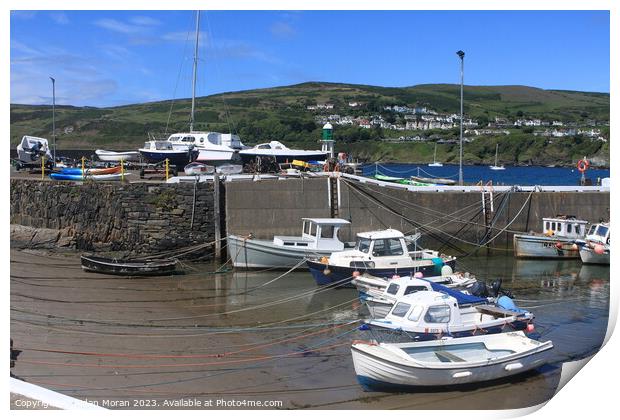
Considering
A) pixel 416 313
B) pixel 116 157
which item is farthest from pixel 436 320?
pixel 116 157

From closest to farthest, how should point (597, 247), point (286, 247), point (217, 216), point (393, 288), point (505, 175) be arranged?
point (393, 288) → point (286, 247) → point (597, 247) → point (217, 216) → point (505, 175)

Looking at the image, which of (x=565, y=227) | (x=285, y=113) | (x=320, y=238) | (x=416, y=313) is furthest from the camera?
(x=285, y=113)

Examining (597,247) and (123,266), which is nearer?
(123,266)

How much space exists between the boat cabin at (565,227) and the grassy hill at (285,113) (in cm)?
6687

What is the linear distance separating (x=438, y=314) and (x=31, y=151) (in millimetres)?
31752

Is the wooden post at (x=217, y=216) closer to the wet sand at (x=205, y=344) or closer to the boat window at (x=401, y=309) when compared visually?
the wet sand at (x=205, y=344)

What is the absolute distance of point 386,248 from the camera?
73.7 feet

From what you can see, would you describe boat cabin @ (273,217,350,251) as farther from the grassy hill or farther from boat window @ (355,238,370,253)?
the grassy hill

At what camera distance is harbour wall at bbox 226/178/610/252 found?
27.6 m

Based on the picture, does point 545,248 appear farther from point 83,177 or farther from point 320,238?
point 83,177

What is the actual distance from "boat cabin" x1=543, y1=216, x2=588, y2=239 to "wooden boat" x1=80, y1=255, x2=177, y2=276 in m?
16.4

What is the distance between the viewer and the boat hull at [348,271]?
857 inches

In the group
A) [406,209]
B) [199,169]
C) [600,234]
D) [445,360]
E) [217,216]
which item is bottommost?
[445,360]

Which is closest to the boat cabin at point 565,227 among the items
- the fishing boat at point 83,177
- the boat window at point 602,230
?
the boat window at point 602,230
